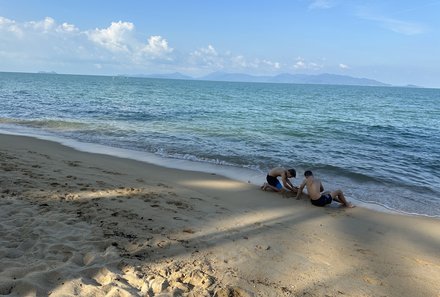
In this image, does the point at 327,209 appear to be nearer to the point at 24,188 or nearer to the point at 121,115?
the point at 24,188

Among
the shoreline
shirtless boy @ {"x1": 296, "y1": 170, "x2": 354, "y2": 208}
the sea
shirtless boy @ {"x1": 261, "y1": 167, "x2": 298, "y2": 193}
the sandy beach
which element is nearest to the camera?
the sandy beach

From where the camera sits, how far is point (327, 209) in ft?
27.4

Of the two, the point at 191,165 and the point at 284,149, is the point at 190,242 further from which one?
the point at 284,149

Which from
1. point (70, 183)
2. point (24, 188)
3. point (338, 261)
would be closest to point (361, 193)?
point (338, 261)

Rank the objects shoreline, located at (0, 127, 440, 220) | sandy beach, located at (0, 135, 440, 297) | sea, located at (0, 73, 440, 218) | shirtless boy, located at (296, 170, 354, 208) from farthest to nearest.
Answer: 1. sea, located at (0, 73, 440, 218)
2. shoreline, located at (0, 127, 440, 220)
3. shirtless boy, located at (296, 170, 354, 208)
4. sandy beach, located at (0, 135, 440, 297)

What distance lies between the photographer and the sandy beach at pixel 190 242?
418 centimetres

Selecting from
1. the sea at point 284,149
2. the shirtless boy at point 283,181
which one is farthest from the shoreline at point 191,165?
the shirtless boy at point 283,181

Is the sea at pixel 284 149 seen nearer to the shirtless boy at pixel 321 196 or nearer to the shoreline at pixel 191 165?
the shoreline at pixel 191 165

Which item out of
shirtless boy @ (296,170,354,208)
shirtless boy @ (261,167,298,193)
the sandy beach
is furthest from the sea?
the sandy beach

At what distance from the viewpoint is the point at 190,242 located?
5406 millimetres

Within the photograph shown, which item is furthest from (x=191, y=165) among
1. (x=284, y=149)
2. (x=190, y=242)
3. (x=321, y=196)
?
(x=190, y=242)

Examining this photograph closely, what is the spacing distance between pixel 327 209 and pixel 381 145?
1143 cm

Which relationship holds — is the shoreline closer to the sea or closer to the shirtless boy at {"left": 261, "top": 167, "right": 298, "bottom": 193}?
the sea

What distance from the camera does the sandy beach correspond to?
165 inches
